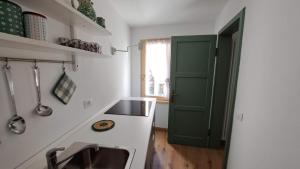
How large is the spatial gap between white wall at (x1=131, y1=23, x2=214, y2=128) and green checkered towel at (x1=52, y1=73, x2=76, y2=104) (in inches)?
71.7

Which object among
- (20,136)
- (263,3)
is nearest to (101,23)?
(20,136)

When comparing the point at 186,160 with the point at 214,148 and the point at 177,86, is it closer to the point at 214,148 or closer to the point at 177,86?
Answer: the point at 214,148

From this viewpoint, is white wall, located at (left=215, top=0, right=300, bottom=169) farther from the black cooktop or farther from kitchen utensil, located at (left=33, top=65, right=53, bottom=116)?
kitchen utensil, located at (left=33, top=65, right=53, bottom=116)

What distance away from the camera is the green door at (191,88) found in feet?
6.82

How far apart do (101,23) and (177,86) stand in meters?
1.56

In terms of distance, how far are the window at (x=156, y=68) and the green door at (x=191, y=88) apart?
1.73 ft

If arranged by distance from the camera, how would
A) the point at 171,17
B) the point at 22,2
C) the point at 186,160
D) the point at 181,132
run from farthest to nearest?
the point at 181,132, the point at 171,17, the point at 186,160, the point at 22,2

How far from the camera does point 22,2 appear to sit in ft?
2.26

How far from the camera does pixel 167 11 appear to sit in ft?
6.56

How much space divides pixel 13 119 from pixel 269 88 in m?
1.57

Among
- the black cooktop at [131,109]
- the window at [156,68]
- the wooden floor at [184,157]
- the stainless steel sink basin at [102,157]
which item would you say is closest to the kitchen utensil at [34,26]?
the stainless steel sink basin at [102,157]

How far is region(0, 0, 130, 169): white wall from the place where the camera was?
67 centimetres

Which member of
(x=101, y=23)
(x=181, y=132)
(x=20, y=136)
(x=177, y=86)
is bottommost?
(x=181, y=132)

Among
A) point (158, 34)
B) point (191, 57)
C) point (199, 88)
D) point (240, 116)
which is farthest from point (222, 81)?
point (158, 34)
